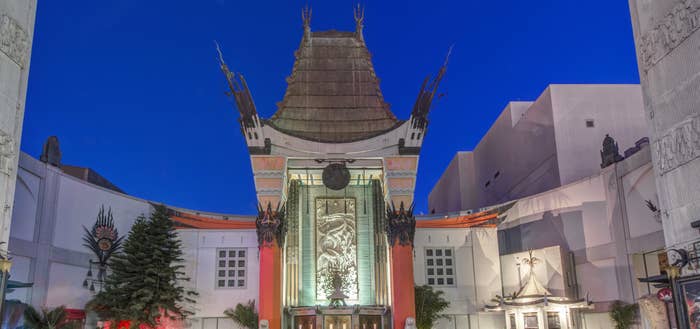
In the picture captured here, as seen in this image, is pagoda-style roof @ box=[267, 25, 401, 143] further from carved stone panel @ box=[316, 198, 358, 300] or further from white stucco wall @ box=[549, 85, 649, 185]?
white stucco wall @ box=[549, 85, 649, 185]

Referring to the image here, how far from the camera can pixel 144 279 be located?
19.6 m

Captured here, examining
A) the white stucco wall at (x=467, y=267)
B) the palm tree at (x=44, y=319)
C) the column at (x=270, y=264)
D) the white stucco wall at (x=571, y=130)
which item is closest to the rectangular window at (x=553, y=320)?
the white stucco wall at (x=467, y=267)

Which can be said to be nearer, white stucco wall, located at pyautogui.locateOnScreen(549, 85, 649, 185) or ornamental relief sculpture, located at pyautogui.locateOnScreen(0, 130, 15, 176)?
ornamental relief sculpture, located at pyautogui.locateOnScreen(0, 130, 15, 176)

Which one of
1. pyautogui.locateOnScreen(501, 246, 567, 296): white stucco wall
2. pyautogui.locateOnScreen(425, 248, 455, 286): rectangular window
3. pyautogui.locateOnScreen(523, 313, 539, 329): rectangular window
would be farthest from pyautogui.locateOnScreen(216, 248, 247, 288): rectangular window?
pyautogui.locateOnScreen(523, 313, 539, 329): rectangular window

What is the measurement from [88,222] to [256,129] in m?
6.37

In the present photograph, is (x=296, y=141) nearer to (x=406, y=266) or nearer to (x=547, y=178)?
(x=406, y=266)

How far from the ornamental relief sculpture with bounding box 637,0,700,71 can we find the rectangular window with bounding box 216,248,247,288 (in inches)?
600

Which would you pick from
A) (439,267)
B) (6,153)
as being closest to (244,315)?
(439,267)

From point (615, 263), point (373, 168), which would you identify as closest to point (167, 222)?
point (373, 168)

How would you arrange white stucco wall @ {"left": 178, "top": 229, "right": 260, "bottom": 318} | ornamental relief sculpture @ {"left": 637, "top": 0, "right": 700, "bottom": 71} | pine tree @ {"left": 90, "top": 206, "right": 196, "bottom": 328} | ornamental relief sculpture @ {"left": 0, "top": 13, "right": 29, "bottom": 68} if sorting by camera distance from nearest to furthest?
ornamental relief sculpture @ {"left": 637, "top": 0, "right": 700, "bottom": 71}, ornamental relief sculpture @ {"left": 0, "top": 13, "right": 29, "bottom": 68}, pine tree @ {"left": 90, "top": 206, "right": 196, "bottom": 328}, white stucco wall @ {"left": 178, "top": 229, "right": 260, "bottom": 318}

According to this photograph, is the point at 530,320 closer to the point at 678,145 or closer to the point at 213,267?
the point at 678,145

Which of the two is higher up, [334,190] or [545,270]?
[334,190]

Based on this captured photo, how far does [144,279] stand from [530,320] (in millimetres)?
12471

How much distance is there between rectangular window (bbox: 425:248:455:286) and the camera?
23.5 m
